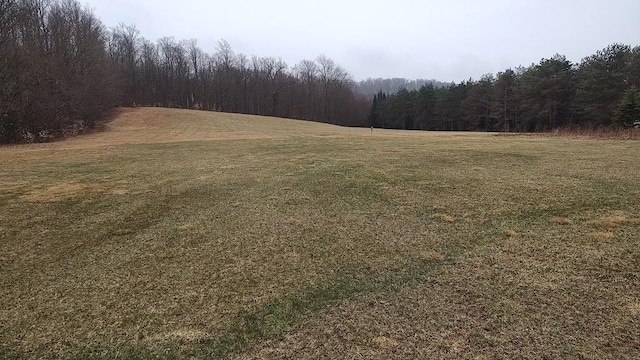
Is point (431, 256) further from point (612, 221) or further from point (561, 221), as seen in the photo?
point (612, 221)

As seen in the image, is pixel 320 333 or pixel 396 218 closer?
pixel 320 333

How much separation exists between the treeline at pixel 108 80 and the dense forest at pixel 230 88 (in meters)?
0.09

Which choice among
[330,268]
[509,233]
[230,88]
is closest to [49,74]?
[330,268]

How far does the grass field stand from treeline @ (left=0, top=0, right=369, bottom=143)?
15940 millimetres

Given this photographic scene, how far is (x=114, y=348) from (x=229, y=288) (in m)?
0.97

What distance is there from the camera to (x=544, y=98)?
130ft

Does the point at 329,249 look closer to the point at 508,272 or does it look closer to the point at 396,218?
the point at 396,218

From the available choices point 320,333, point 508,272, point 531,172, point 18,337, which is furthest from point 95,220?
point 531,172

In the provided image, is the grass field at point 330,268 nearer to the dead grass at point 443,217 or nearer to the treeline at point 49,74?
the dead grass at point 443,217

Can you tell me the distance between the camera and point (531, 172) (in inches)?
282

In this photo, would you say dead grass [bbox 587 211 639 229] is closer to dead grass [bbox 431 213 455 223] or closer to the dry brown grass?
the dry brown grass

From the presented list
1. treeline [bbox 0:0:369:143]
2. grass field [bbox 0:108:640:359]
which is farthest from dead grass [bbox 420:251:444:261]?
treeline [bbox 0:0:369:143]

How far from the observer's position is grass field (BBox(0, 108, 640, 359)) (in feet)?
8.14

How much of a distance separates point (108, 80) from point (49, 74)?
32.4 ft
